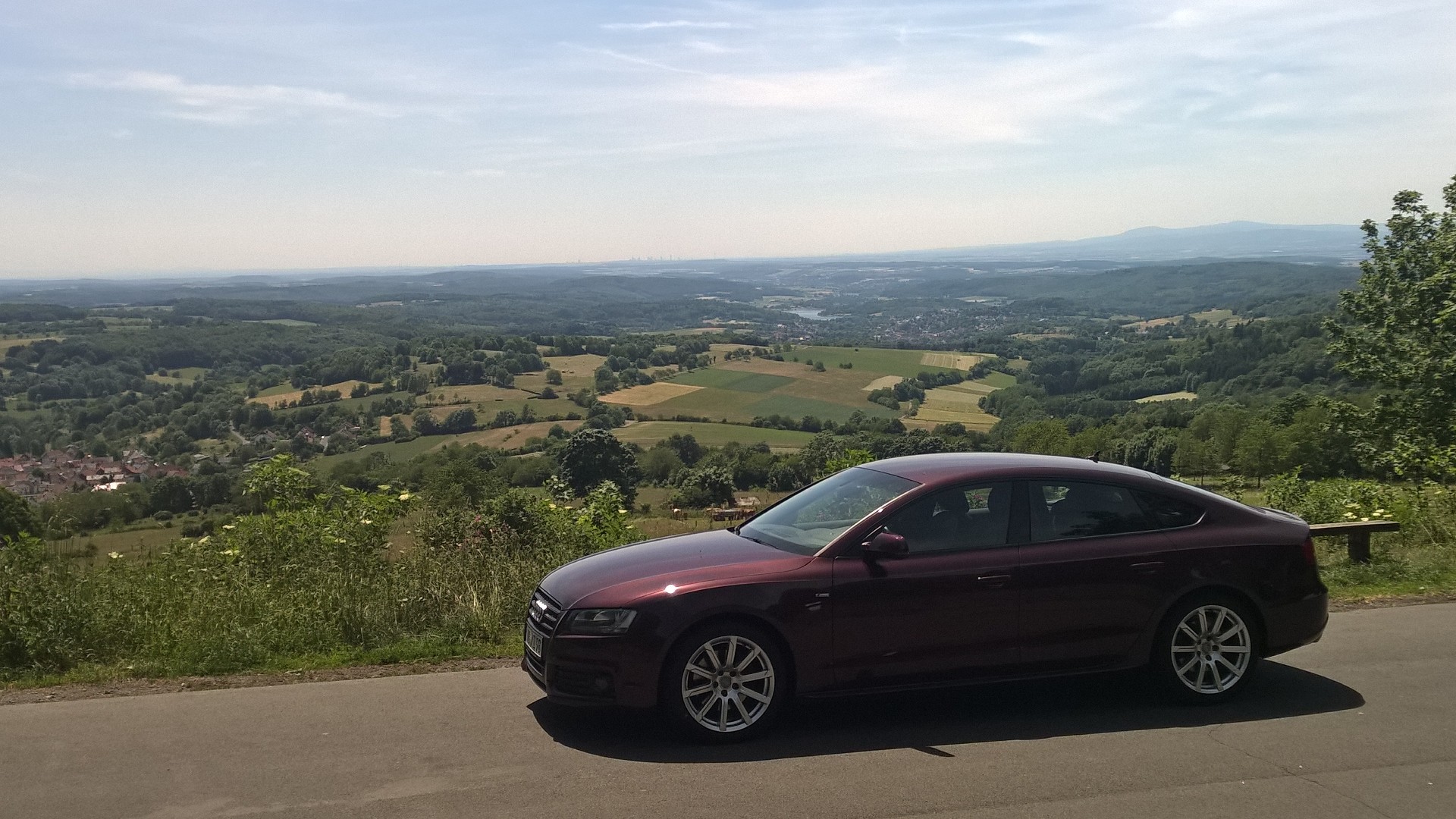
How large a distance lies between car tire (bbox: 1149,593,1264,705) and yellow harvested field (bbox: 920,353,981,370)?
256 ft

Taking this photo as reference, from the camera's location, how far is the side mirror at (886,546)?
4957 mm

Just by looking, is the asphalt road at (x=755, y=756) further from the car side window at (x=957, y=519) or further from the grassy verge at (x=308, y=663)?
the car side window at (x=957, y=519)

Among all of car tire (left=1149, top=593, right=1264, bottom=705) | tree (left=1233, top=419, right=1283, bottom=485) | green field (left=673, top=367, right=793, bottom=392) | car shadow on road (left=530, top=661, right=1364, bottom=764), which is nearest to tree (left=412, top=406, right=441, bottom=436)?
green field (left=673, top=367, right=793, bottom=392)

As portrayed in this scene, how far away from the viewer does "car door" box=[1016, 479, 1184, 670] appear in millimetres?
5199

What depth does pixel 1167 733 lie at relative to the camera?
493 centimetres

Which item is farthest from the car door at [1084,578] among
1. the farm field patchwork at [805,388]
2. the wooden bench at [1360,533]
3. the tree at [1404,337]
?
the farm field patchwork at [805,388]

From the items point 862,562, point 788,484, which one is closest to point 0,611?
point 862,562

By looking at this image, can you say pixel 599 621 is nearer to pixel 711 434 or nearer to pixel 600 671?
pixel 600 671

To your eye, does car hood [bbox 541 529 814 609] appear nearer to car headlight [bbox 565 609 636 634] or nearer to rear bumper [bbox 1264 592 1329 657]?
car headlight [bbox 565 609 636 634]

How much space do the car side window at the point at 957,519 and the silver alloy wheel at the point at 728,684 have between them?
1.00 m

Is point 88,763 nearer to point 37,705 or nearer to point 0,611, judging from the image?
point 37,705

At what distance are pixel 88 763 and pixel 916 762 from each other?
148 inches

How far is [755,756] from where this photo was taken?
15.0 feet

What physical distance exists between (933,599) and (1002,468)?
3.09 ft
